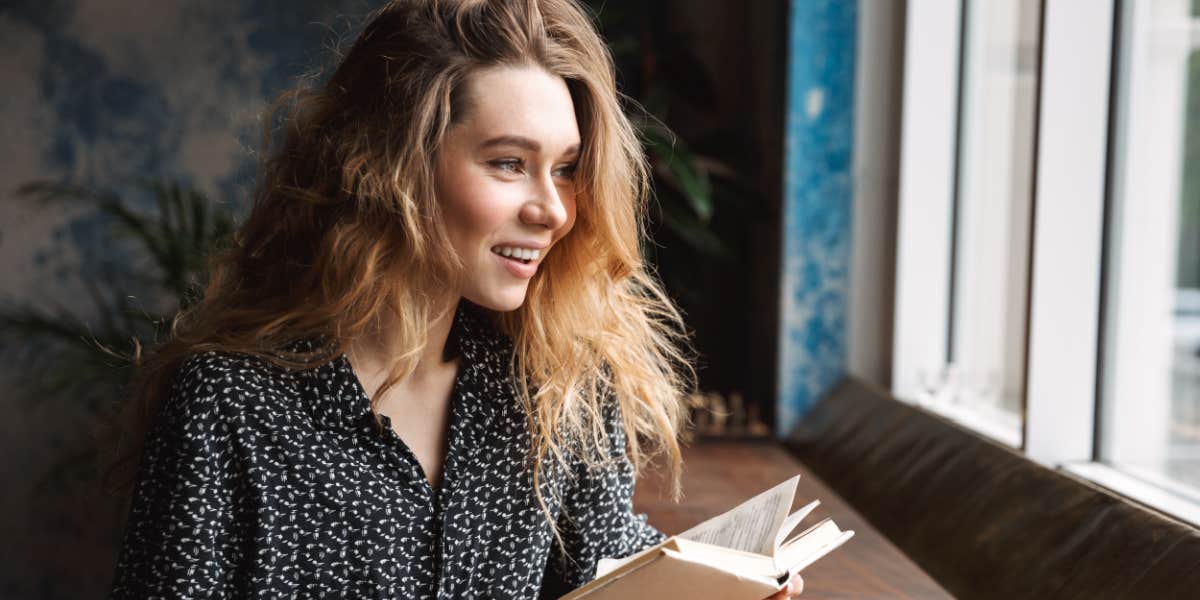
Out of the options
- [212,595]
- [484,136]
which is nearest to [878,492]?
[484,136]

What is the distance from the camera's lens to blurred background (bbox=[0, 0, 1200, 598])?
1705 mm

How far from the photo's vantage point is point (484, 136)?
1260 millimetres

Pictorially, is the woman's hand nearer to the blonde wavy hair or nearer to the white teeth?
the blonde wavy hair

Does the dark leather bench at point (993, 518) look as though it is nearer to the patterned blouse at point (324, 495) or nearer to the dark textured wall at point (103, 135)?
the patterned blouse at point (324, 495)

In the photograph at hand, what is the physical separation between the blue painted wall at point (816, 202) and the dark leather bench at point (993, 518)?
0.32 m

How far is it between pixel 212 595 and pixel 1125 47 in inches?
63.1

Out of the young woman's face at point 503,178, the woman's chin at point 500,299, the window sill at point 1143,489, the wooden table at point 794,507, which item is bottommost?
the wooden table at point 794,507

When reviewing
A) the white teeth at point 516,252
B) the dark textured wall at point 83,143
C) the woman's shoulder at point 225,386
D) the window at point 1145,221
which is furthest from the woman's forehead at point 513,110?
the dark textured wall at point 83,143

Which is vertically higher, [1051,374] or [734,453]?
[1051,374]

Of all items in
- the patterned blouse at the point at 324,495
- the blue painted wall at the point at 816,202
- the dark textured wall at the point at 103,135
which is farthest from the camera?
the dark textured wall at the point at 103,135

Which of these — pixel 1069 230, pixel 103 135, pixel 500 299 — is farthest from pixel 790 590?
pixel 103 135

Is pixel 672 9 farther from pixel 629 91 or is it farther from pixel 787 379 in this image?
pixel 787 379

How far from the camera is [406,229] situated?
1.25m

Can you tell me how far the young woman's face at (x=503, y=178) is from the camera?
1261 mm
